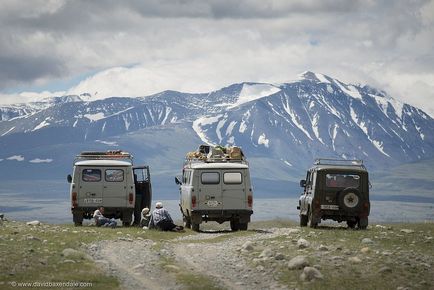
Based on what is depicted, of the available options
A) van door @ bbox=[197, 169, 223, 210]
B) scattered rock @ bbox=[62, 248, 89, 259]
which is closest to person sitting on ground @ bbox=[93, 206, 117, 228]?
van door @ bbox=[197, 169, 223, 210]

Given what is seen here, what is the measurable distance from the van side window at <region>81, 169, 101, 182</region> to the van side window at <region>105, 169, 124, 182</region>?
1.28ft

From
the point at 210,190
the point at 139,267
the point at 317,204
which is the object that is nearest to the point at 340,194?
the point at 317,204

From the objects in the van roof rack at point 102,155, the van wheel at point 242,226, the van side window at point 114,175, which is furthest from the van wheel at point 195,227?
the van roof rack at point 102,155

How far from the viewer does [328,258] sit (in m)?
22.9

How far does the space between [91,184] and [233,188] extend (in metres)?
7.38

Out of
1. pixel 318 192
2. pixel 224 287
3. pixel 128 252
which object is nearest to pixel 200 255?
pixel 128 252

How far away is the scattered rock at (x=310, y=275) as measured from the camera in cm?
1964

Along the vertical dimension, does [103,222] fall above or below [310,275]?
above

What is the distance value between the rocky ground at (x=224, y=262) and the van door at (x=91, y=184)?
10.7m

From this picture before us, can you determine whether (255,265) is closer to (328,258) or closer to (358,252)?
(328,258)

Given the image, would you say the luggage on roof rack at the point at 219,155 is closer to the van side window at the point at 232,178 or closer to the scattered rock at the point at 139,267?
the van side window at the point at 232,178

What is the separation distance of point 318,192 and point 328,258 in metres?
14.8

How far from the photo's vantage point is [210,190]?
38938 mm

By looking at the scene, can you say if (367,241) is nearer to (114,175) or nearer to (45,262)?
(45,262)
